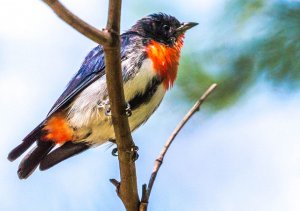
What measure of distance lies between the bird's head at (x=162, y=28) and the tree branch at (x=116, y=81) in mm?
1825

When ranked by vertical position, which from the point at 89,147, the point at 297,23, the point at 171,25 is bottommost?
the point at 297,23

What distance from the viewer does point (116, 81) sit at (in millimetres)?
2541

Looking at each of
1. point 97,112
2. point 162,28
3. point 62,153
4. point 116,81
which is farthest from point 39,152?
point 116,81

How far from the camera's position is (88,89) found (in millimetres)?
4289

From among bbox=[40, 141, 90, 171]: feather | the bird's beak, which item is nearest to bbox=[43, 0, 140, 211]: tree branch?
bbox=[40, 141, 90, 171]: feather

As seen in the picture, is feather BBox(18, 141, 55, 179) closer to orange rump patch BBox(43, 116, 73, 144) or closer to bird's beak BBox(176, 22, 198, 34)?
A: orange rump patch BBox(43, 116, 73, 144)

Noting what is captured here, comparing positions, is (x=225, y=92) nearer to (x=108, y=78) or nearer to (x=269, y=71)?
(x=269, y=71)

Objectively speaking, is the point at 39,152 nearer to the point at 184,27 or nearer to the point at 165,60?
the point at 165,60

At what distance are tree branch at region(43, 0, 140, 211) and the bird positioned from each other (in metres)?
1.12

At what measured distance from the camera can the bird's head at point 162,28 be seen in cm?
465

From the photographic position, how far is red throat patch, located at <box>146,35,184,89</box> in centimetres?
414

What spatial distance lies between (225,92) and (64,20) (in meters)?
0.85

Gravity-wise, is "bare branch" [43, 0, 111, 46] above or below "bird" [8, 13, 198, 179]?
below

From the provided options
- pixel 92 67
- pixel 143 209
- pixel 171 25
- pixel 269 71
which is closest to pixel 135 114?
pixel 92 67
